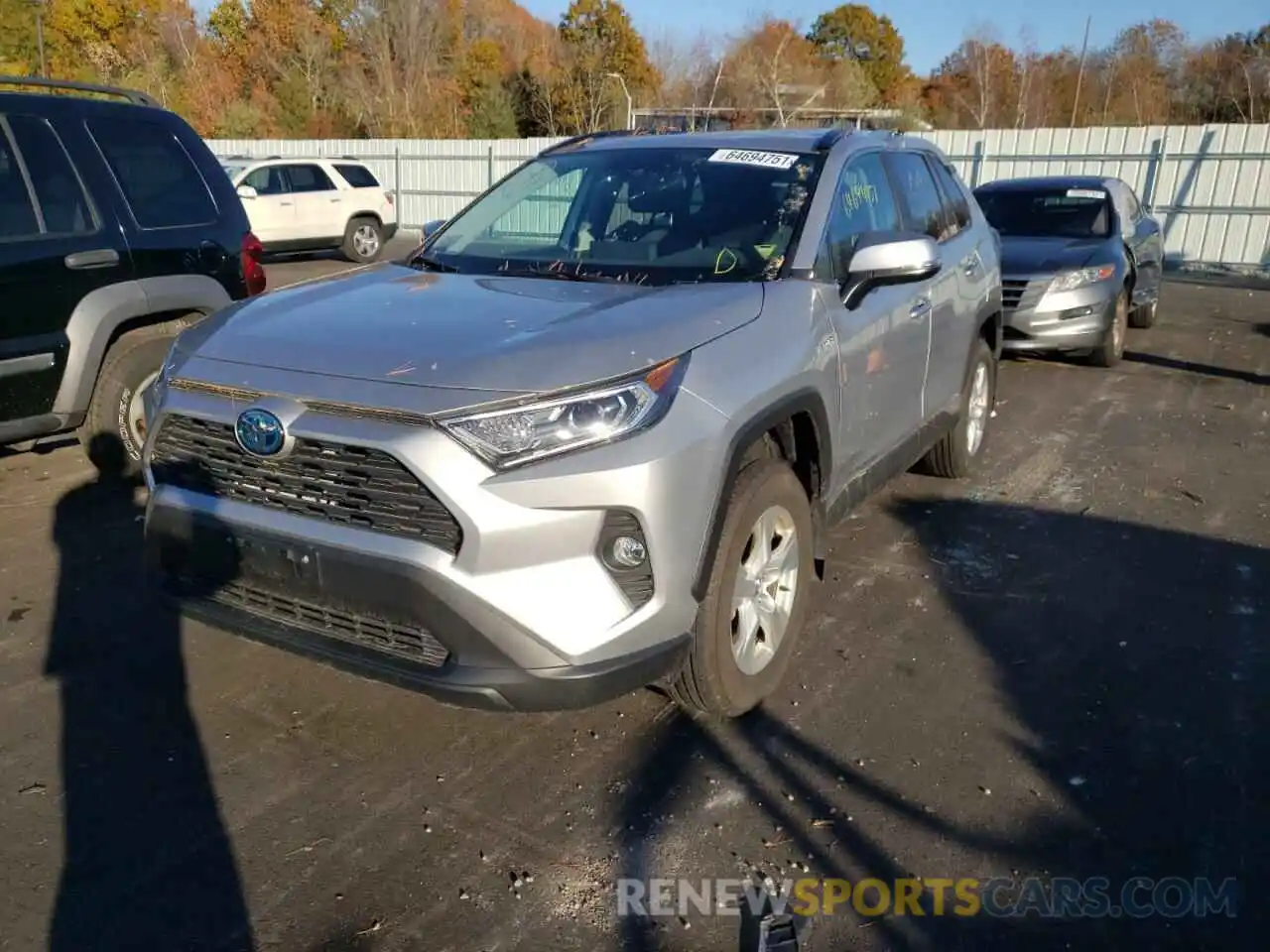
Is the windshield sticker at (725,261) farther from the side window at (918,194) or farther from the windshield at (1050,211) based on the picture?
the windshield at (1050,211)

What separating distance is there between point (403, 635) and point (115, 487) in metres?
3.58

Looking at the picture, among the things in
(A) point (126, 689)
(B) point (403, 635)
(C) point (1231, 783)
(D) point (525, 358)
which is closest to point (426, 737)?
(B) point (403, 635)

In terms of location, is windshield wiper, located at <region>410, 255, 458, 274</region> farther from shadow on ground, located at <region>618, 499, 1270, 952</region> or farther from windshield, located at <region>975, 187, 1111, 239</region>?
windshield, located at <region>975, 187, 1111, 239</region>

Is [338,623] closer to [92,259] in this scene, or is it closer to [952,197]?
[92,259]

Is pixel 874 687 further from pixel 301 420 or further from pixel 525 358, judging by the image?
pixel 301 420

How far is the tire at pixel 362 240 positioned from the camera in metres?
17.5

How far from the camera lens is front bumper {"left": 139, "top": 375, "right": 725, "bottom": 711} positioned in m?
2.53

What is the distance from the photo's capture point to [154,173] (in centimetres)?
541

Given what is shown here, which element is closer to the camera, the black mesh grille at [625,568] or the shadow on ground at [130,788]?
the shadow on ground at [130,788]

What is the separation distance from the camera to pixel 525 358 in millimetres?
2699

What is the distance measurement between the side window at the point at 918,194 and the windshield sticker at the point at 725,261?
137 cm

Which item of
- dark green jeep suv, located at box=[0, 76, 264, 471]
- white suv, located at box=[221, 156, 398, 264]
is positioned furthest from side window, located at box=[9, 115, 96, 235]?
white suv, located at box=[221, 156, 398, 264]

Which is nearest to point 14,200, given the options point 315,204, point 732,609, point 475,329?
point 475,329

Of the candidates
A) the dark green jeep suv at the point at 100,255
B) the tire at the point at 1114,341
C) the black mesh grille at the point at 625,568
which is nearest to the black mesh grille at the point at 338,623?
the black mesh grille at the point at 625,568
